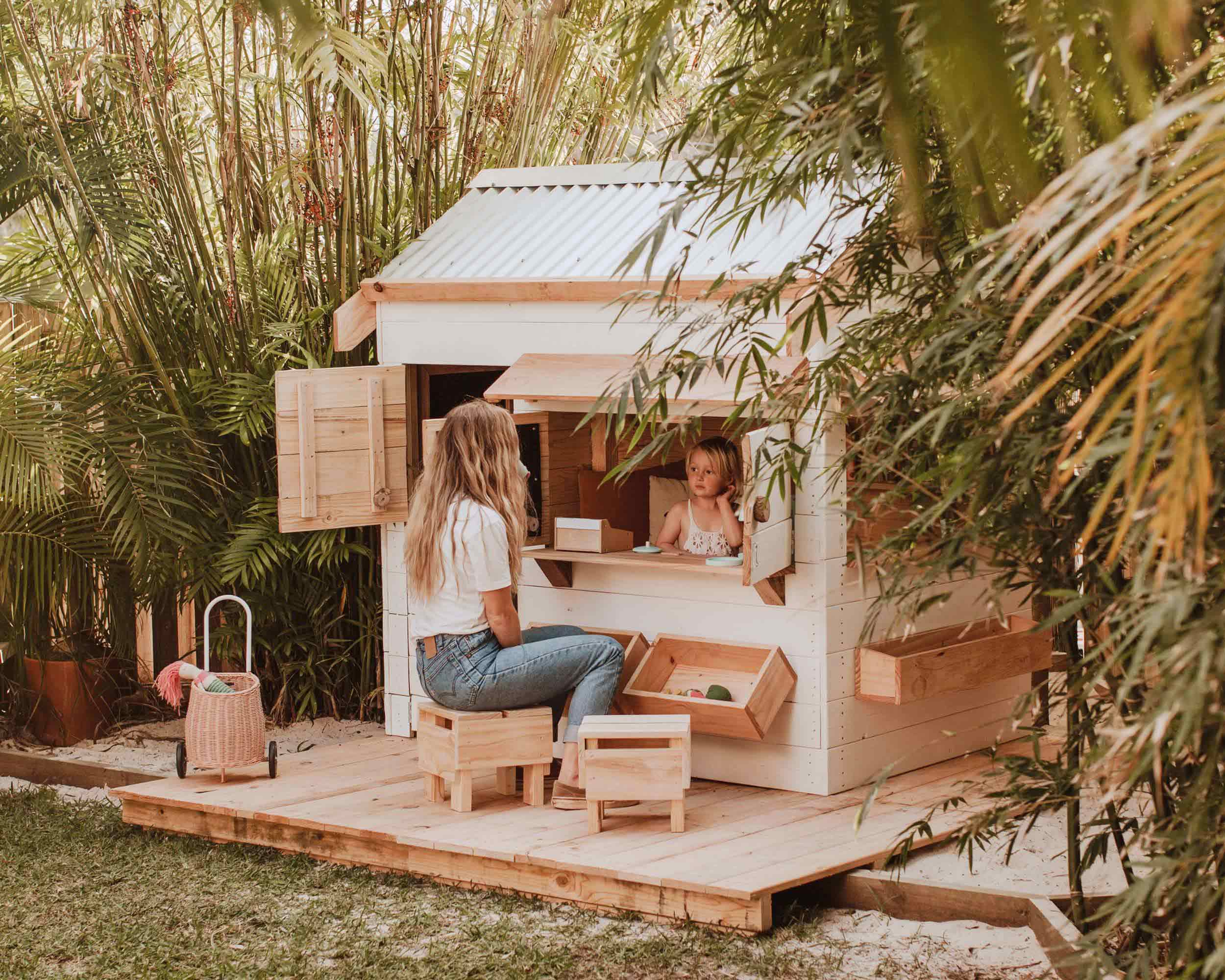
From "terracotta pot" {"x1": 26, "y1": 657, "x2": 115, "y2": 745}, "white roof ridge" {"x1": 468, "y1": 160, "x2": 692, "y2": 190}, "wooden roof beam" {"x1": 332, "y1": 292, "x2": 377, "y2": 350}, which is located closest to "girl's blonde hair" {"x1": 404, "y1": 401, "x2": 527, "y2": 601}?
"wooden roof beam" {"x1": 332, "y1": 292, "x2": 377, "y2": 350}

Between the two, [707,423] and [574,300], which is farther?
[707,423]

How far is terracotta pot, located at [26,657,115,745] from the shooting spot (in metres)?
6.14

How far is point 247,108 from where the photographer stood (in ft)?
20.9

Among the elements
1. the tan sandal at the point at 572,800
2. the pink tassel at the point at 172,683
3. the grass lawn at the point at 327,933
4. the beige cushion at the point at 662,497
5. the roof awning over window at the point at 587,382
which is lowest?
the grass lawn at the point at 327,933

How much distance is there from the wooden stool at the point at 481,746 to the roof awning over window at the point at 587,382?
111 cm

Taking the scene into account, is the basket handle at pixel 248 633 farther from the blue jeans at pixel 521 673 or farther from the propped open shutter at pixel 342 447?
the blue jeans at pixel 521 673

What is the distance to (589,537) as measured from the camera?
5199 mm

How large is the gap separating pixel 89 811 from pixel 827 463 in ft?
10.0

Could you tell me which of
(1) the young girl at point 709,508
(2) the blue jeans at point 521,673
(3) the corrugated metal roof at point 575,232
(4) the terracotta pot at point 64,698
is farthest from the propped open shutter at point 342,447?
(4) the terracotta pot at point 64,698

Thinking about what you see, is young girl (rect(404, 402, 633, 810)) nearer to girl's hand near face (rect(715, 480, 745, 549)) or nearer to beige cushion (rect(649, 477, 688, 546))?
girl's hand near face (rect(715, 480, 745, 549))

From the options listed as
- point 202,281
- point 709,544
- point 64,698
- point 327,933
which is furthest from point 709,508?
point 64,698

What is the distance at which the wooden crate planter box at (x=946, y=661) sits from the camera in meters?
4.76

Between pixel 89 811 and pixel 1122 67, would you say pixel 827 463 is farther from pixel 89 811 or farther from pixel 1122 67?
pixel 1122 67

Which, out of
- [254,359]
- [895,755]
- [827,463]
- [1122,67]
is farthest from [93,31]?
[1122,67]
